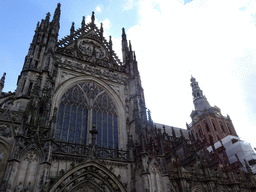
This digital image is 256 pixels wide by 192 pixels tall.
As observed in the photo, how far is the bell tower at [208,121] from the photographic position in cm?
4975

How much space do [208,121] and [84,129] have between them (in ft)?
141

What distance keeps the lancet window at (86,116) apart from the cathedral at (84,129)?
72mm

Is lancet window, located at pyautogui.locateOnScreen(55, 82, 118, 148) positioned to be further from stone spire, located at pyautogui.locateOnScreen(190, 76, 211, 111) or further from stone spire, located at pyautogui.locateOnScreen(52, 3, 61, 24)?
stone spire, located at pyautogui.locateOnScreen(190, 76, 211, 111)

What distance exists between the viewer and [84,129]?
50.7 feet

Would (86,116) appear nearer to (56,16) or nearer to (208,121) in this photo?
(56,16)

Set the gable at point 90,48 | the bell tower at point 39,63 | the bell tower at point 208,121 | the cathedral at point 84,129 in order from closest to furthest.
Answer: the cathedral at point 84,129, the bell tower at point 39,63, the gable at point 90,48, the bell tower at point 208,121

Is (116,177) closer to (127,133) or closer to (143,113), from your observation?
(127,133)

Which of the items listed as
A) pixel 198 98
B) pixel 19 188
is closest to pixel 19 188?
pixel 19 188

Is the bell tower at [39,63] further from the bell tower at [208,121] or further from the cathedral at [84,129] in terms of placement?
the bell tower at [208,121]

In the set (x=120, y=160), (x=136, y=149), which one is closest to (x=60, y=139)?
(x=120, y=160)

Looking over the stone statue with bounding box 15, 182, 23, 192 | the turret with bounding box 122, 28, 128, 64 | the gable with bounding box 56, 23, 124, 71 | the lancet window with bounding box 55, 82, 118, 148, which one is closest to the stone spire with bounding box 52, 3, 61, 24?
the gable with bounding box 56, 23, 124, 71

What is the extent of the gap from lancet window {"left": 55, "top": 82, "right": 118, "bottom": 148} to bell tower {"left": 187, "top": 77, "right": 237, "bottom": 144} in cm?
3699

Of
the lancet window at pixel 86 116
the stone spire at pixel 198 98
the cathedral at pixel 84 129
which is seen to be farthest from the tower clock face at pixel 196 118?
the lancet window at pixel 86 116

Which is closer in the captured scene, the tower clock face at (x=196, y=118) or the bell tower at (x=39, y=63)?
the bell tower at (x=39, y=63)
